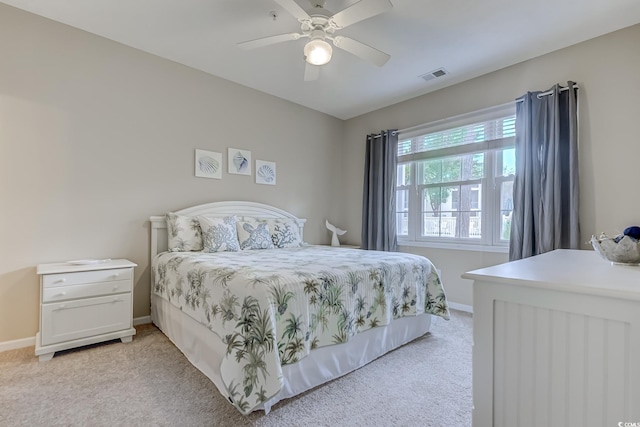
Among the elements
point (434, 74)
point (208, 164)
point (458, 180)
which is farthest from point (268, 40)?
point (458, 180)

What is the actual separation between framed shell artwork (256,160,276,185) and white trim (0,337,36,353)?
2.61 meters

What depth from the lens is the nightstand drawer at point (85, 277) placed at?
7.36 ft

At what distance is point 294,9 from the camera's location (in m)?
1.95

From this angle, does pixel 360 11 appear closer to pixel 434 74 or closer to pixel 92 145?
pixel 434 74

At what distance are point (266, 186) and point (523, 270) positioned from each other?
335 centimetres

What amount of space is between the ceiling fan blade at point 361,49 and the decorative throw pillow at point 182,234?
2187mm

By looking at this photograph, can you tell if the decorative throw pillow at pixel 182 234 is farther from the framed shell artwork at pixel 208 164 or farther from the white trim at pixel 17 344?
the white trim at pixel 17 344

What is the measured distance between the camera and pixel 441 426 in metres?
1.55

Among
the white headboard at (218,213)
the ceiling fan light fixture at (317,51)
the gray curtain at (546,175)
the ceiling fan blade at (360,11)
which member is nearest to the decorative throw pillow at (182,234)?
the white headboard at (218,213)

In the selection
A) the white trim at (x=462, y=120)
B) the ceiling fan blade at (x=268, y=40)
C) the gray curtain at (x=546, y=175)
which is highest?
the ceiling fan blade at (x=268, y=40)

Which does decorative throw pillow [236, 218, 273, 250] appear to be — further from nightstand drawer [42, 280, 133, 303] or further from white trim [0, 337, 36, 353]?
white trim [0, 337, 36, 353]

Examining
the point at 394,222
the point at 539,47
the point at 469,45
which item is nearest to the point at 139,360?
the point at 394,222

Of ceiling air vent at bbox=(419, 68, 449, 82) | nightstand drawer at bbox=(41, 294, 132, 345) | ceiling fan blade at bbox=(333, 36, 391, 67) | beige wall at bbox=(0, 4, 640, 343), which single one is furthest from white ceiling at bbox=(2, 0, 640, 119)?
nightstand drawer at bbox=(41, 294, 132, 345)

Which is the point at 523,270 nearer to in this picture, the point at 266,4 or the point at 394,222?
the point at 266,4
